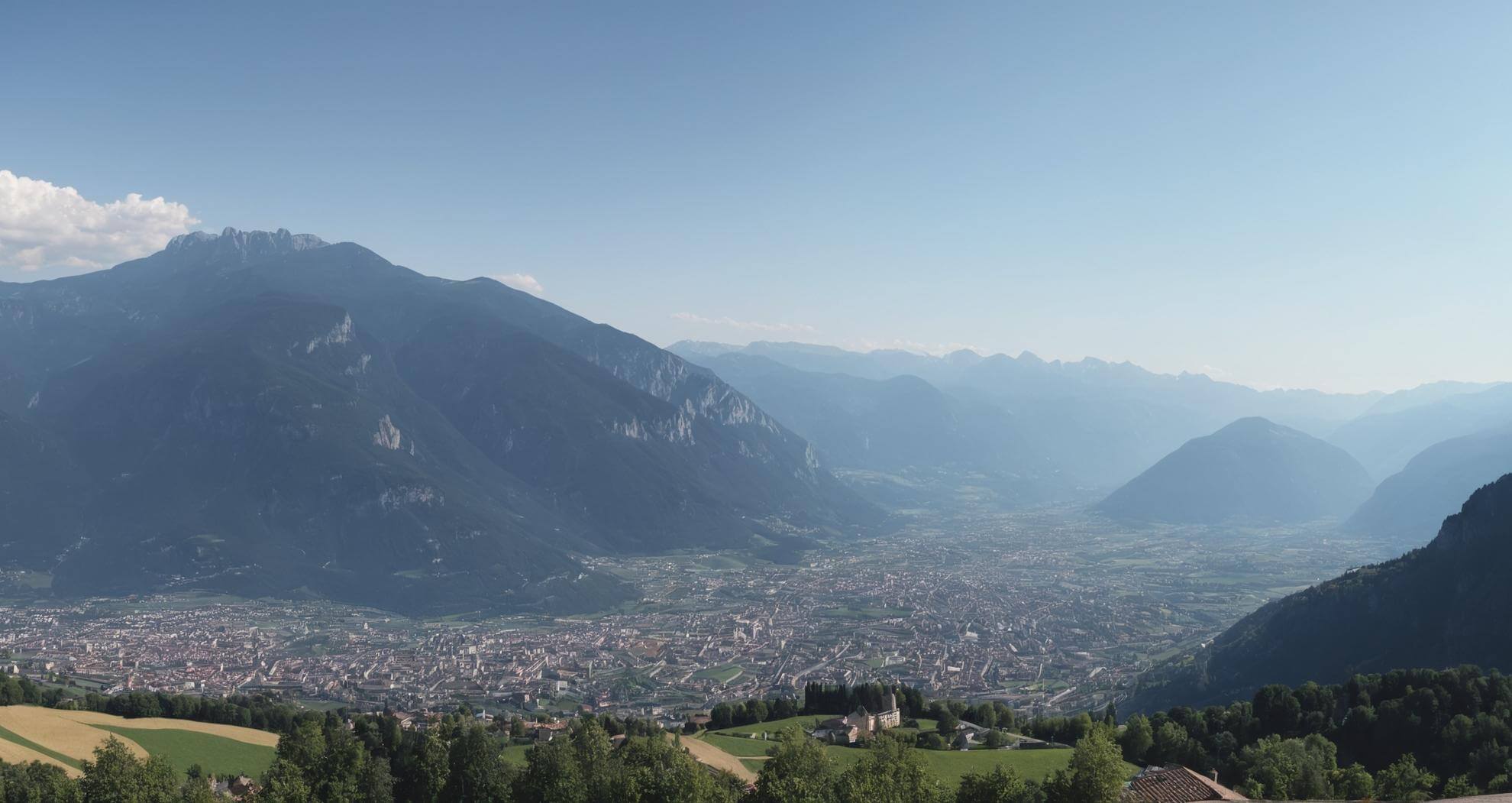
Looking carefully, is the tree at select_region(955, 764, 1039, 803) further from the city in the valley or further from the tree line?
the city in the valley

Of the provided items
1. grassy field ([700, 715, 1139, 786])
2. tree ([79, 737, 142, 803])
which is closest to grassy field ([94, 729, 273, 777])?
tree ([79, 737, 142, 803])

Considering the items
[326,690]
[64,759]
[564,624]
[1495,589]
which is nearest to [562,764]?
[64,759]

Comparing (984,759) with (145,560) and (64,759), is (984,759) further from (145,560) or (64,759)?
(145,560)

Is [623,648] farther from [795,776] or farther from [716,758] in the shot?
[795,776]

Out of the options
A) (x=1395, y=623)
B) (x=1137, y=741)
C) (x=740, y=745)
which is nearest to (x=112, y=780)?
(x=740, y=745)

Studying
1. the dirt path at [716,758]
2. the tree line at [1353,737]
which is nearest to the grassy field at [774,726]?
the dirt path at [716,758]

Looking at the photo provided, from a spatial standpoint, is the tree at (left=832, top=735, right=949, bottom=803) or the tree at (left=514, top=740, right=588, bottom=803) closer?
the tree at (left=832, top=735, right=949, bottom=803)
